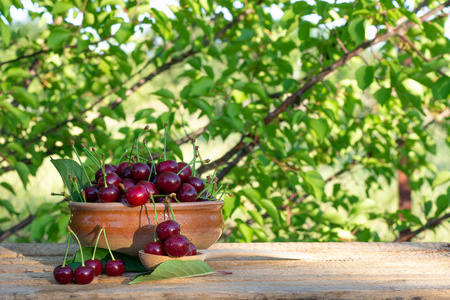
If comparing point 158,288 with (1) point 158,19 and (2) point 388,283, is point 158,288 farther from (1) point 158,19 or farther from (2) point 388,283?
(1) point 158,19

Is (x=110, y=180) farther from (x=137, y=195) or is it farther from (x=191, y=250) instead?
(x=191, y=250)

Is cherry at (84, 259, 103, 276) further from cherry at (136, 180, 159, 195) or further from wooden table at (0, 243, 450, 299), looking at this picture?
cherry at (136, 180, 159, 195)

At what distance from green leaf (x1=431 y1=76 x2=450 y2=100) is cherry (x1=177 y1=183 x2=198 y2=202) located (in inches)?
30.8

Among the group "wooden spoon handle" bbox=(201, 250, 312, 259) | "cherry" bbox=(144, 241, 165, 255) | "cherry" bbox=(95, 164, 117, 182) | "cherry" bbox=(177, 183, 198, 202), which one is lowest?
"wooden spoon handle" bbox=(201, 250, 312, 259)

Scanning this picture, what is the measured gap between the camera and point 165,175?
881 mm

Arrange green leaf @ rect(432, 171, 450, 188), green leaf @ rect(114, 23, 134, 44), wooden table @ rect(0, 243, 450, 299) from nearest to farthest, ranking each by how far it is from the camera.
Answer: wooden table @ rect(0, 243, 450, 299) → green leaf @ rect(114, 23, 134, 44) → green leaf @ rect(432, 171, 450, 188)

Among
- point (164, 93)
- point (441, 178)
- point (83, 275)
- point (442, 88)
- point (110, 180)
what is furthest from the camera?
point (441, 178)

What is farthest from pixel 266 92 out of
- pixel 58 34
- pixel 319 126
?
pixel 58 34

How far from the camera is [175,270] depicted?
81 cm

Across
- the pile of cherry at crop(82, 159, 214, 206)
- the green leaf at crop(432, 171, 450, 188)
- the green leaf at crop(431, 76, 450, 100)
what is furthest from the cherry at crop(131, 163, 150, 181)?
the green leaf at crop(432, 171, 450, 188)

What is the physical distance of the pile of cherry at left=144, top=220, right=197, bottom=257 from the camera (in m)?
0.81

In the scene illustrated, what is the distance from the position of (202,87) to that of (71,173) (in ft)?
2.10

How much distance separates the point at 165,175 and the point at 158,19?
30.5 inches

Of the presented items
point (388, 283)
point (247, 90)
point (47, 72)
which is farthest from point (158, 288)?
point (47, 72)
